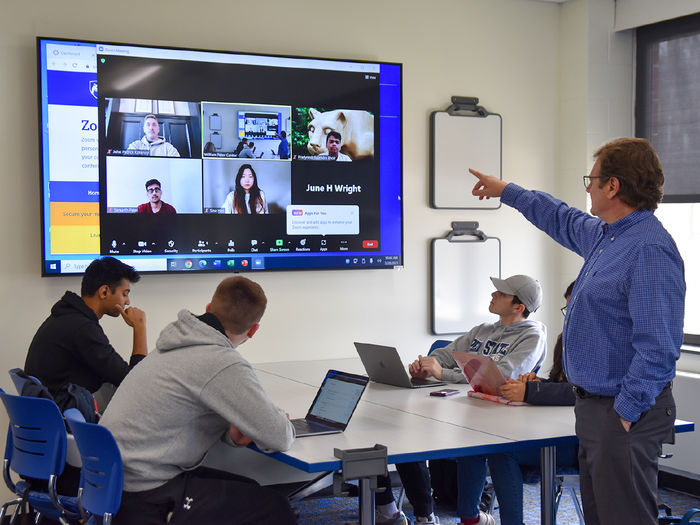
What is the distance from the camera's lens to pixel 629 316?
8.74ft

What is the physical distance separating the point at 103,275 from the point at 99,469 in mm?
1458

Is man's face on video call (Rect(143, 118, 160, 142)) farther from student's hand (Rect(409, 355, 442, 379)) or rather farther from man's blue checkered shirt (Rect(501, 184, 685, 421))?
man's blue checkered shirt (Rect(501, 184, 685, 421))

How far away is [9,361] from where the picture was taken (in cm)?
455

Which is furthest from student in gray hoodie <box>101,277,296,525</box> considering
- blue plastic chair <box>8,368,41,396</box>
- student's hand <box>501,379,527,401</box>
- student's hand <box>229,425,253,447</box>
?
student's hand <box>501,379,527,401</box>

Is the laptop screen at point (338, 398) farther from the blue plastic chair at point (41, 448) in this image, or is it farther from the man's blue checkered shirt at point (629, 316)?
the blue plastic chair at point (41, 448)

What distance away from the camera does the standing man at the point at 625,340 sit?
257 cm

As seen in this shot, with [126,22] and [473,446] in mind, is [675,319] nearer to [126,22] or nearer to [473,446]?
[473,446]

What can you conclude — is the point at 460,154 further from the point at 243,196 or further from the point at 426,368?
the point at 426,368

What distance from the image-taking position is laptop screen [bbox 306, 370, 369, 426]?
10.4 feet

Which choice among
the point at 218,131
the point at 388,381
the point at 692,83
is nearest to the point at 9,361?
the point at 218,131

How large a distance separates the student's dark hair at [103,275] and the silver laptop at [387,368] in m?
1.21

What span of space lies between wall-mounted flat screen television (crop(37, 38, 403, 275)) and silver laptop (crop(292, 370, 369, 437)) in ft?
5.82

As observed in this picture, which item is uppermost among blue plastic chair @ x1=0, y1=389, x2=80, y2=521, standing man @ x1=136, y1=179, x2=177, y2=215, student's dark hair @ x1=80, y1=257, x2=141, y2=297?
standing man @ x1=136, y1=179, x2=177, y2=215

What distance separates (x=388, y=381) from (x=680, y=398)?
6.79 feet
